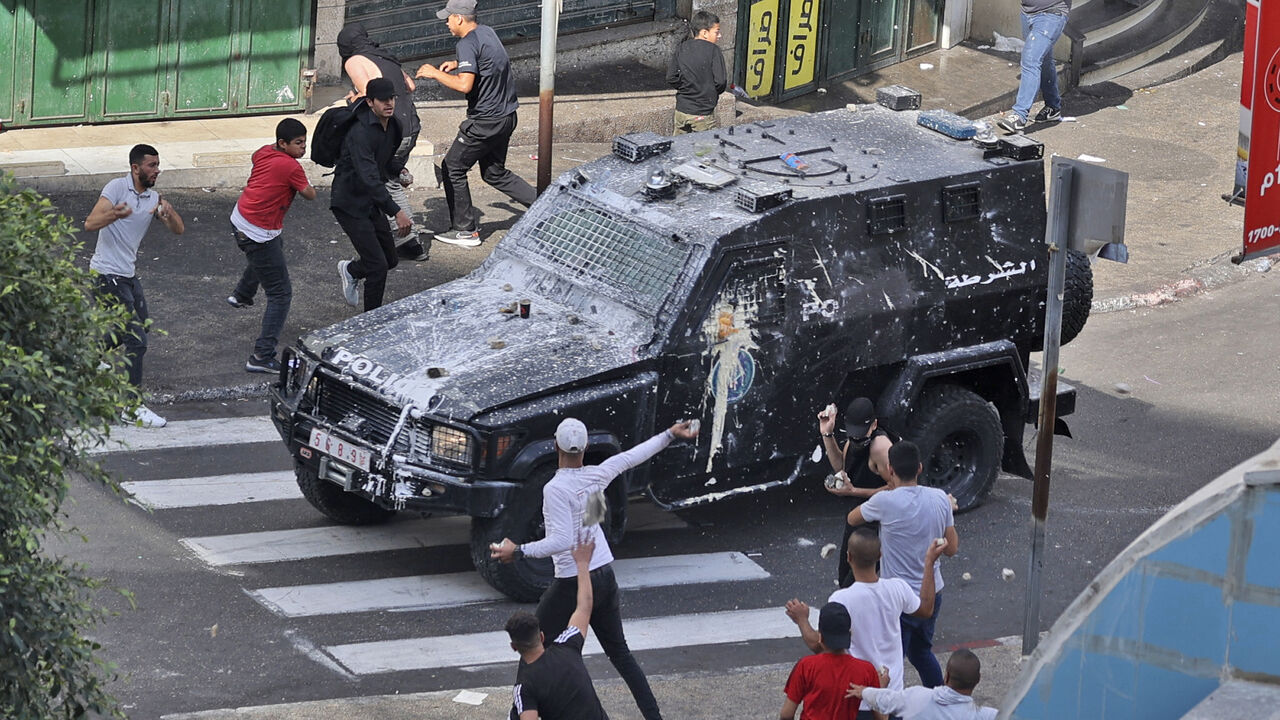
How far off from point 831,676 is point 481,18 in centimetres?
1235

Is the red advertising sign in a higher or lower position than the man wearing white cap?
higher

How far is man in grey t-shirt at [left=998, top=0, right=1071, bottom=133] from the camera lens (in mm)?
19016

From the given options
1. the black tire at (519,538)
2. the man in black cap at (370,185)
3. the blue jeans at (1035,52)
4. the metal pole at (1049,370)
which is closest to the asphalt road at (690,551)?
the black tire at (519,538)

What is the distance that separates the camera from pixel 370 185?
1298cm

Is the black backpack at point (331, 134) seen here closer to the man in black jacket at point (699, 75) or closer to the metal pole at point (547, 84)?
the metal pole at point (547, 84)

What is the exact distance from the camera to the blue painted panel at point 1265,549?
535 cm

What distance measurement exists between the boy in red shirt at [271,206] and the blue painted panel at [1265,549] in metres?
8.23

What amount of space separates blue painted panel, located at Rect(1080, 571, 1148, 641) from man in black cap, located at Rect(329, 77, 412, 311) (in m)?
8.29

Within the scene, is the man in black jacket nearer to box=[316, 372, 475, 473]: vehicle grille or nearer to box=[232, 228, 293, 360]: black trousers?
box=[232, 228, 293, 360]: black trousers

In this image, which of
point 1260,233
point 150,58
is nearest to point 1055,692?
point 1260,233

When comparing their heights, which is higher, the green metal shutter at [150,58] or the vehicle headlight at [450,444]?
the green metal shutter at [150,58]

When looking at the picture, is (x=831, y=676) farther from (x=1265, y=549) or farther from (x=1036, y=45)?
(x=1036, y=45)

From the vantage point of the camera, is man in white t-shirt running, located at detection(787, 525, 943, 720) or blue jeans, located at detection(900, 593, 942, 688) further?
blue jeans, located at detection(900, 593, 942, 688)

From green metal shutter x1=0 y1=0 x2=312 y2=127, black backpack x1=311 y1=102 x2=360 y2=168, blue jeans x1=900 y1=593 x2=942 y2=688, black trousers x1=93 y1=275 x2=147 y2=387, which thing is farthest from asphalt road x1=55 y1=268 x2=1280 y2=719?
green metal shutter x1=0 y1=0 x2=312 y2=127
